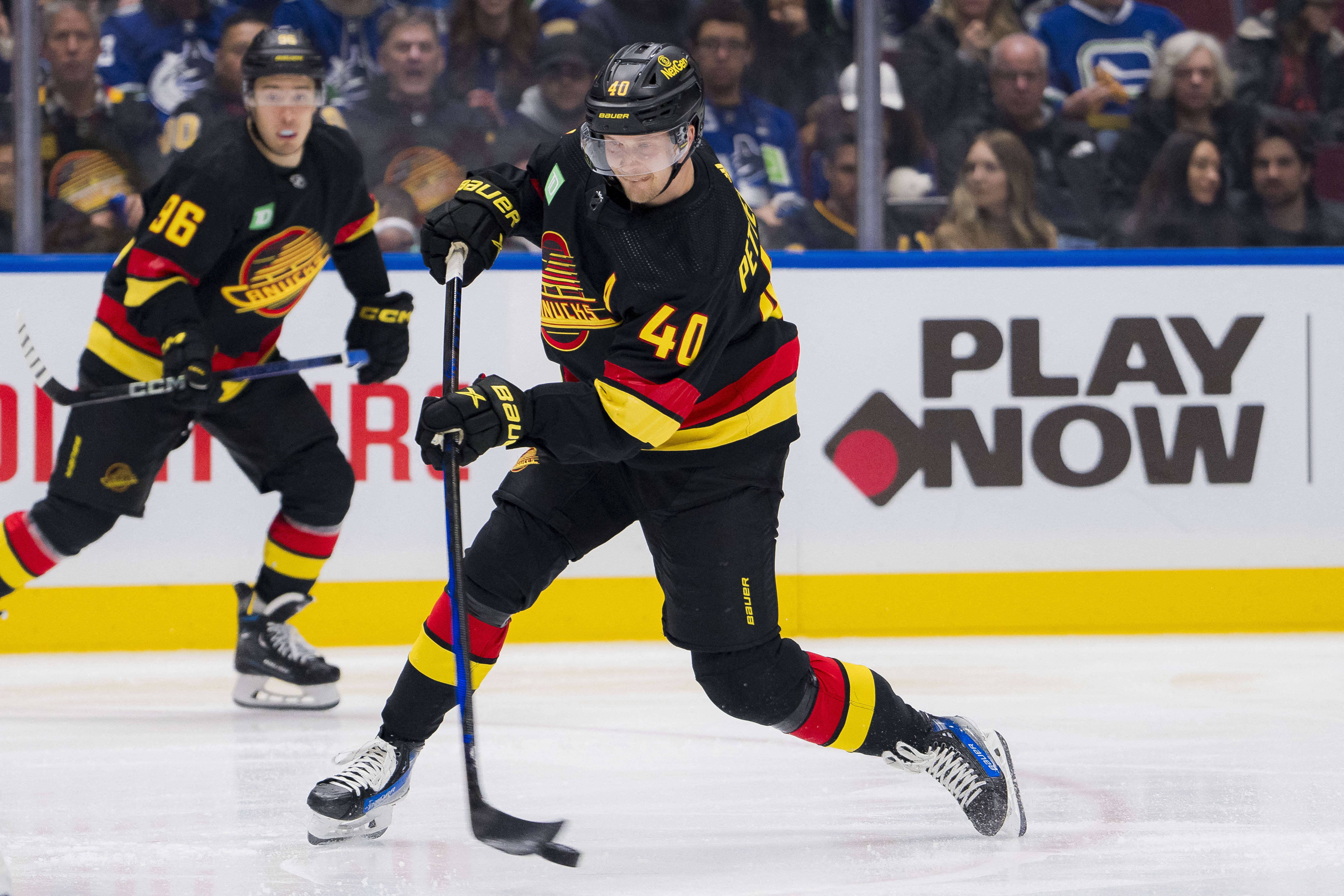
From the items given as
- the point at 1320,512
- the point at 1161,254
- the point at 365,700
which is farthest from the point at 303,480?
the point at 1320,512

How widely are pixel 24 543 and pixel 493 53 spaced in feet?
6.05

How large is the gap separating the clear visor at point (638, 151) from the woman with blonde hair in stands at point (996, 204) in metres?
2.36

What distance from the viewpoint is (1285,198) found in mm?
4363

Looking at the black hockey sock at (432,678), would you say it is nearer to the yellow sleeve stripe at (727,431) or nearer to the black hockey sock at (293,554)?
the yellow sleeve stripe at (727,431)

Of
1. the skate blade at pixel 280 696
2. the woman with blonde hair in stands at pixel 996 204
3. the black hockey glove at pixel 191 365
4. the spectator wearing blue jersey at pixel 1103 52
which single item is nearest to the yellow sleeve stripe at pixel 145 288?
the black hockey glove at pixel 191 365

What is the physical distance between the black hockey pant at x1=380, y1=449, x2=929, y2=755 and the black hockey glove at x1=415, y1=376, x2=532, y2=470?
294mm

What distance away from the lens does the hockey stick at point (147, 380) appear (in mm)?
3145

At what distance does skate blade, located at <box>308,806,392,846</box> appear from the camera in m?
2.18

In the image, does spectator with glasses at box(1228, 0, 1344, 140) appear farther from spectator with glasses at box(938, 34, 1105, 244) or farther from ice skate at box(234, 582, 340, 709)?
ice skate at box(234, 582, 340, 709)

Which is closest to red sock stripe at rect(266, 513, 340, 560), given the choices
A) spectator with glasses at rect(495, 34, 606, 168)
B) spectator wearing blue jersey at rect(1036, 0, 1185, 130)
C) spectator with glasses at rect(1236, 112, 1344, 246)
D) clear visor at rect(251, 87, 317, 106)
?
clear visor at rect(251, 87, 317, 106)

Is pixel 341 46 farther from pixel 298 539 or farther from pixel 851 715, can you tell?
pixel 851 715

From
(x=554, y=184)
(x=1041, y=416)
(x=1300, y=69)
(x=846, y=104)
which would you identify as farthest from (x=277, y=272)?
(x=1300, y=69)

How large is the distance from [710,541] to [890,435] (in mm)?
2028

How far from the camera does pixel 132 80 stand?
4.14 meters
